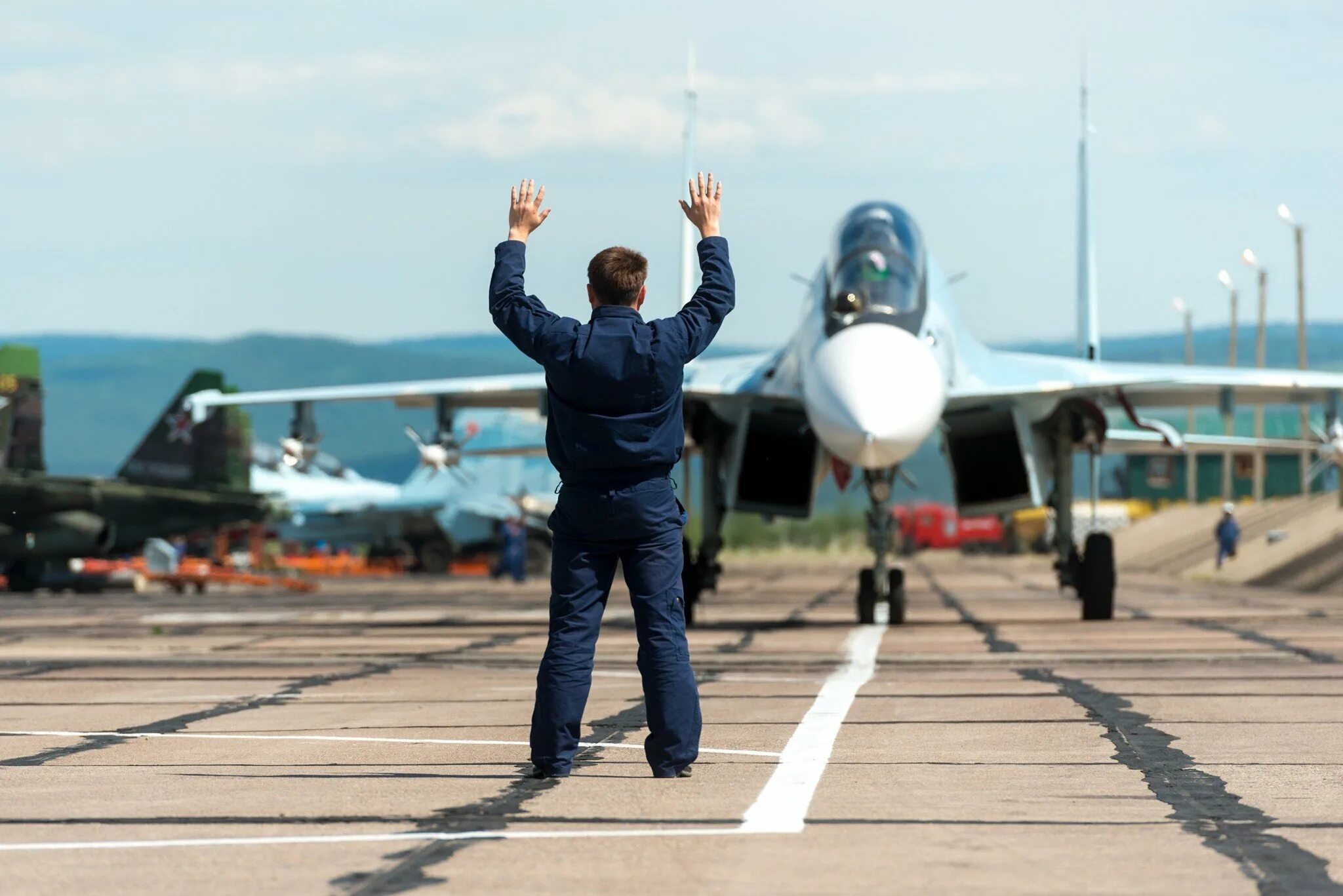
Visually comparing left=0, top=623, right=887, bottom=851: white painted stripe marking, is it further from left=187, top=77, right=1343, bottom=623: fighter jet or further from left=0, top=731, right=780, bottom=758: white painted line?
left=187, top=77, right=1343, bottom=623: fighter jet

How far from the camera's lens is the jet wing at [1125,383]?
18.6 meters

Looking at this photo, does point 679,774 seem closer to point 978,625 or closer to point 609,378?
point 609,378

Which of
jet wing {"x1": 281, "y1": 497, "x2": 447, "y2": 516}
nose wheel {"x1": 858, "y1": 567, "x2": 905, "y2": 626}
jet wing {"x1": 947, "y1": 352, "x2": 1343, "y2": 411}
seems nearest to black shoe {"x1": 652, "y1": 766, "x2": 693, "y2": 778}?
jet wing {"x1": 947, "y1": 352, "x2": 1343, "y2": 411}

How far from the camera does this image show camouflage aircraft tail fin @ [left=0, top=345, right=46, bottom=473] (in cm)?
3678

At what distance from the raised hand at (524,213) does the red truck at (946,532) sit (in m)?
82.1

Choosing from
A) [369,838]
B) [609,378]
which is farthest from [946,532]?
[369,838]

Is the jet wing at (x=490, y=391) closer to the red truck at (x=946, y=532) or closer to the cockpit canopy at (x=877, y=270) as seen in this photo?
the cockpit canopy at (x=877, y=270)

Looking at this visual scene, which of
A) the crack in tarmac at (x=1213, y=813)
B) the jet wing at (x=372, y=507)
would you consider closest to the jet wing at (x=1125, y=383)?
the crack in tarmac at (x=1213, y=813)

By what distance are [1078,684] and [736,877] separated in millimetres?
6788

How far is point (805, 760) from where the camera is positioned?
713 cm

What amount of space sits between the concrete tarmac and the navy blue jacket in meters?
1.13

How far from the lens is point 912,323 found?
1752 cm

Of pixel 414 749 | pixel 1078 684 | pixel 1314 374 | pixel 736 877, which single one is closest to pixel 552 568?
pixel 414 749

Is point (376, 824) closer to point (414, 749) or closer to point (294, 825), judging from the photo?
point (294, 825)
